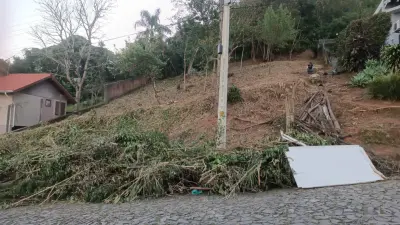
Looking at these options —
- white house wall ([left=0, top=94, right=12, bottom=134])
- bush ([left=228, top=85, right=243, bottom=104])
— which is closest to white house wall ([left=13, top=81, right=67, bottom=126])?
white house wall ([left=0, top=94, right=12, bottom=134])

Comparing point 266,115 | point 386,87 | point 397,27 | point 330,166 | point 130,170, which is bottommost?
point 130,170

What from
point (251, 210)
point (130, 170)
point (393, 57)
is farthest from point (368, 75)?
point (130, 170)

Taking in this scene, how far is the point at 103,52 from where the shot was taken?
80.4 feet

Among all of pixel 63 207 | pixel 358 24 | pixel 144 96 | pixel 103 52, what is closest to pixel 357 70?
pixel 358 24

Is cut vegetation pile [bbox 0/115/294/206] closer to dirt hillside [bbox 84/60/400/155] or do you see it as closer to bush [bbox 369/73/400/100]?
dirt hillside [bbox 84/60/400/155]

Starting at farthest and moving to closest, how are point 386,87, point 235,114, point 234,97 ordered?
point 234,97 → point 235,114 → point 386,87

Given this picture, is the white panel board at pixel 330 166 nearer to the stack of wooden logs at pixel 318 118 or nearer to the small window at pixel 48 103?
the stack of wooden logs at pixel 318 118

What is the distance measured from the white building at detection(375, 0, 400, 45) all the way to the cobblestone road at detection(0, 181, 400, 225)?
44.5ft

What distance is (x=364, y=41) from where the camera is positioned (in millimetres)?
14711

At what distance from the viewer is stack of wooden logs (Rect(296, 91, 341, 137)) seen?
8852 millimetres

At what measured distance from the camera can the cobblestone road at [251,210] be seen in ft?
13.5

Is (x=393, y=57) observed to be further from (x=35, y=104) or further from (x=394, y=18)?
(x=35, y=104)

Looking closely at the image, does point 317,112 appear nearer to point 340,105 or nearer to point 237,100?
point 340,105

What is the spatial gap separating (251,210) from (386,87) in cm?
796
